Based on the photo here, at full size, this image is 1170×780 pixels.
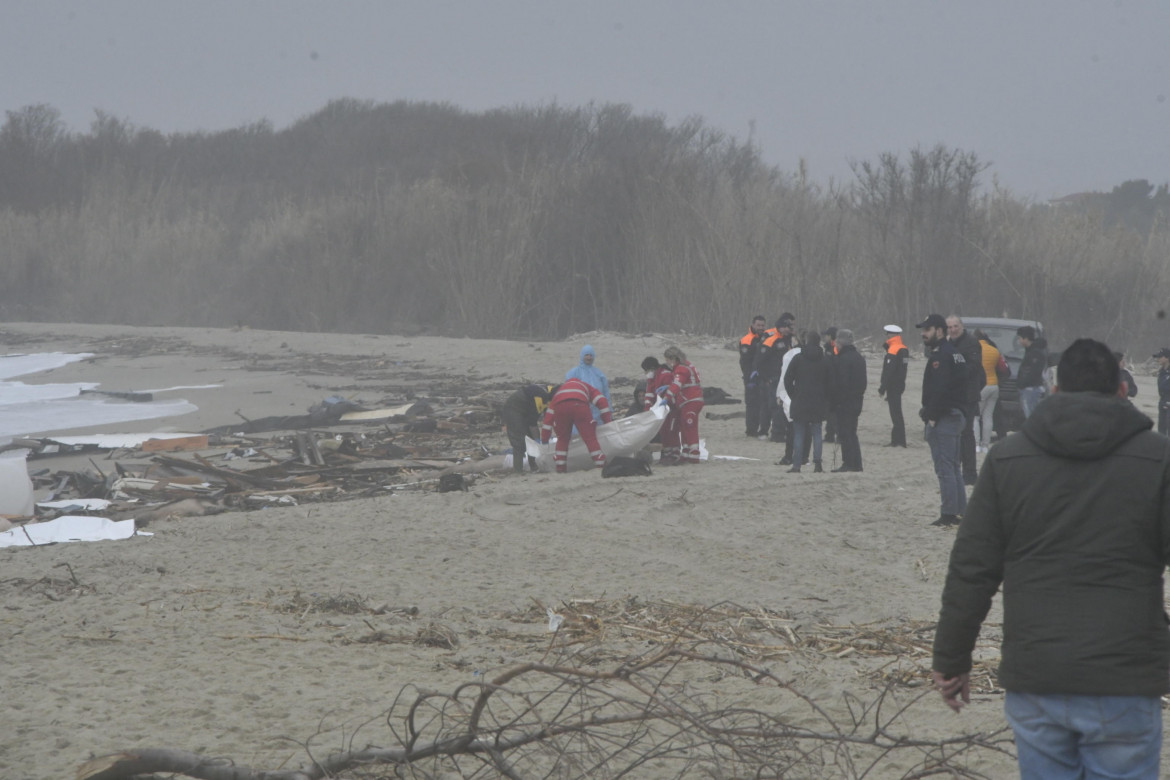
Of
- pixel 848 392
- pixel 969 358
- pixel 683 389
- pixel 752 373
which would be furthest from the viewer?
pixel 752 373

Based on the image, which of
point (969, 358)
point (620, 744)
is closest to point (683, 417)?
point (969, 358)

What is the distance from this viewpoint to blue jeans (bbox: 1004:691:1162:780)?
2.83 metres

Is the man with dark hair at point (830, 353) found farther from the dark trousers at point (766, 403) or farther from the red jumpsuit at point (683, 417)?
the red jumpsuit at point (683, 417)

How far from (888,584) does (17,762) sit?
5446 millimetres

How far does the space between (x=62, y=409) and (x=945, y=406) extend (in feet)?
60.6

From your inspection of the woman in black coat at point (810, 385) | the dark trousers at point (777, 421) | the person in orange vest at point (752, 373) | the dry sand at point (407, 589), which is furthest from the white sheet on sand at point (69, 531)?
the dark trousers at point (777, 421)

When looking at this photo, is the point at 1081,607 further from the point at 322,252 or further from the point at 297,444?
the point at 322,252

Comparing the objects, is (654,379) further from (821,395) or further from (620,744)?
(620,744)

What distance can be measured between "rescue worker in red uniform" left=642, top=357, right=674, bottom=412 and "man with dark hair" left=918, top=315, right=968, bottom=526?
Answer: 383 cm

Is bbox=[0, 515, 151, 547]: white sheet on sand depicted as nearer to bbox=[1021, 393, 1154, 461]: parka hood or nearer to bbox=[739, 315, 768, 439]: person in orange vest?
bbox=[739, 315, 768, 439]: person in orange vest

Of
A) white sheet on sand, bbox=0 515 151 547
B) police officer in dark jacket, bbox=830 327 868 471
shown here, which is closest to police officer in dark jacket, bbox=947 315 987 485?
police officer in dark jacket, bbox=830 327 868 471

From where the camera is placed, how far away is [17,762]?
14.5 feet

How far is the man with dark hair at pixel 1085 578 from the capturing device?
9.32 feet

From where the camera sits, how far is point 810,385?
11836 mm
